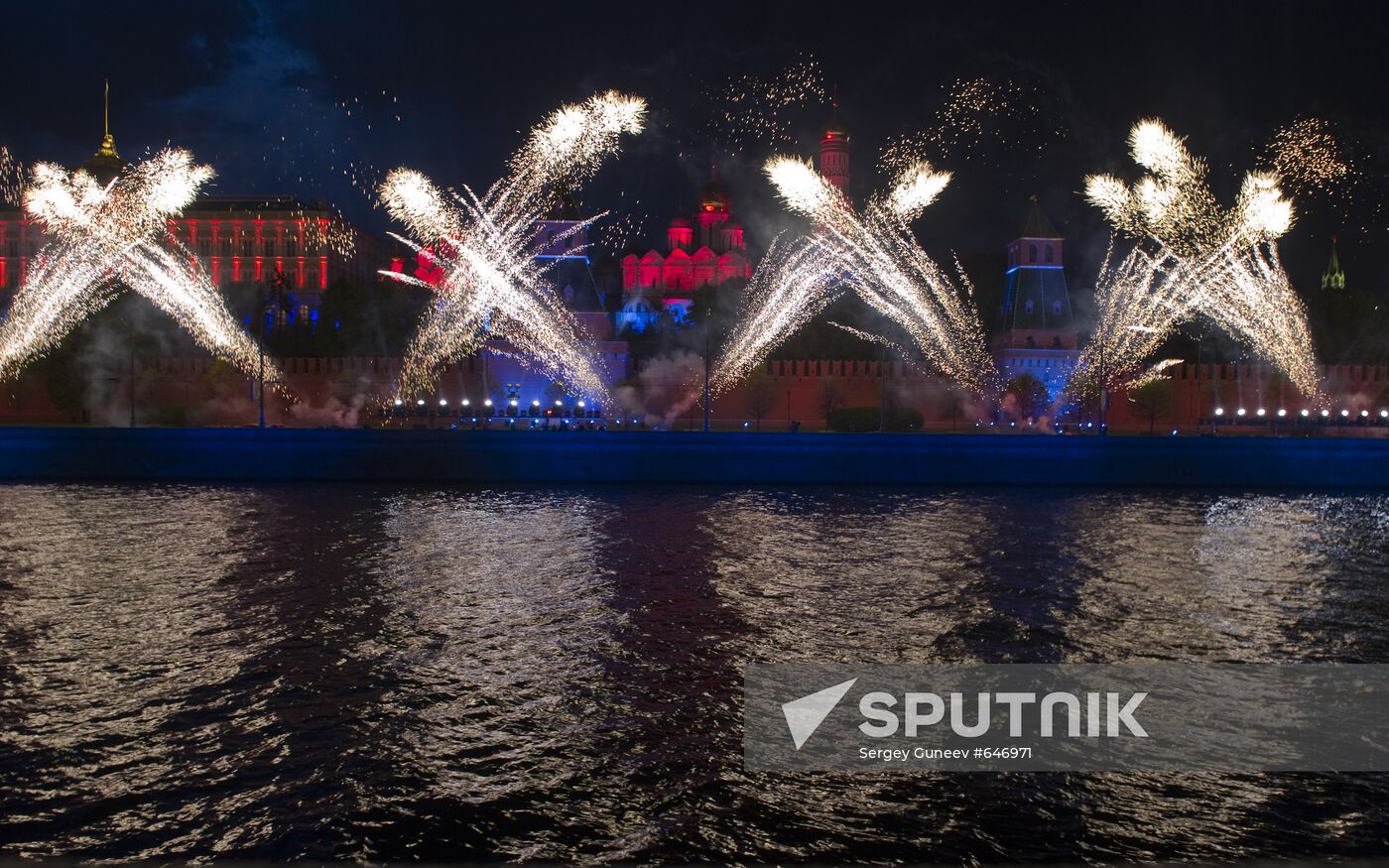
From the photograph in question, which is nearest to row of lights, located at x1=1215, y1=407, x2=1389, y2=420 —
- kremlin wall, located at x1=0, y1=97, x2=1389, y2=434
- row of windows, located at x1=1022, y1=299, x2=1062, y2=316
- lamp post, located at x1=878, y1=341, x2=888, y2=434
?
kremlin wall, located at x1=0, y1=97, x2=1389, y2=434

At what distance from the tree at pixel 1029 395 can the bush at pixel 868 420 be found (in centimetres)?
506

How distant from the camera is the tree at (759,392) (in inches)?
1547

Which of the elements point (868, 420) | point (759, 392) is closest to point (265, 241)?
point (759, 392)

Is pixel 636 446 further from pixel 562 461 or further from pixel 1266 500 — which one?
pixel 1266 500

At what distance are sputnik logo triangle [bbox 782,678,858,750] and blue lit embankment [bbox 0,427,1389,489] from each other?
17.5 meters

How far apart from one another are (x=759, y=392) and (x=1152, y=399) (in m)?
15.3

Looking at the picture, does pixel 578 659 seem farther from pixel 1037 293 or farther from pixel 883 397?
pixel 1037 293

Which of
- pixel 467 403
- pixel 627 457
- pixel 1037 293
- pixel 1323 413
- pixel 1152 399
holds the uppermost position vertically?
pixel 1037 293

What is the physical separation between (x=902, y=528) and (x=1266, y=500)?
1138 cm

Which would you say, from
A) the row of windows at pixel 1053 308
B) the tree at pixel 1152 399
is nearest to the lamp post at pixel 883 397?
the row of windows at pixel 1053 308

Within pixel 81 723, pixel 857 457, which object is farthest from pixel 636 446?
pixel 81 723

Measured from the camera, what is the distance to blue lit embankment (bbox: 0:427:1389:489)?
85.4ft

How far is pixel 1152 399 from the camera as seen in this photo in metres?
39.0

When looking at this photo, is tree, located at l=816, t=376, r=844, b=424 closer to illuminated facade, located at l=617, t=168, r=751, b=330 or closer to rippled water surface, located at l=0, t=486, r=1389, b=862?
rippled water surface, located at l=0, t=486, r=1389, b=862
